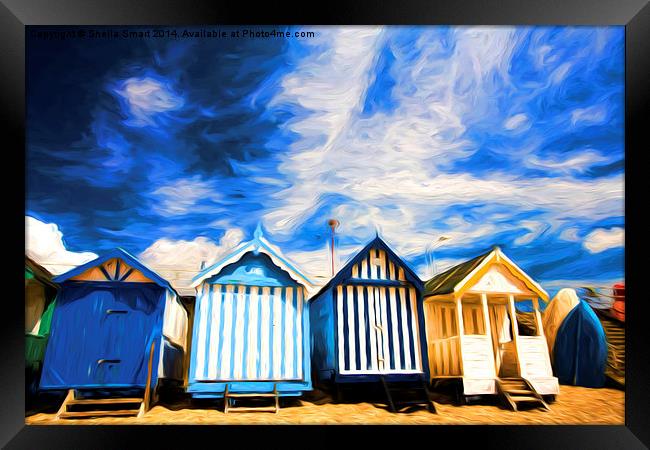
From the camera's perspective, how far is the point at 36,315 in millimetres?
4207

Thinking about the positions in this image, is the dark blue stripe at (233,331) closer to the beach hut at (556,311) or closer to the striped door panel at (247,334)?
the striped door panel at (247,334)

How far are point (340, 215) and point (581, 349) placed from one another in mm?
2003

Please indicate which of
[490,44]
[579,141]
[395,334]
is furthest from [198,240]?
[579,141]

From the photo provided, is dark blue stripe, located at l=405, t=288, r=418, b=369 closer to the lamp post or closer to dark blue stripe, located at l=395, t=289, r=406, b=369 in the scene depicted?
dark blue stripe, located at l=395, t=289, r=406, b=369

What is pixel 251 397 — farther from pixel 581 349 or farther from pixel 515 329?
pixel 581 349

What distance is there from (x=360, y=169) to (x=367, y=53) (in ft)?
2.87

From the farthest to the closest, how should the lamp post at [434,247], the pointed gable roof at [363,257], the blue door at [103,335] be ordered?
1. the lamp post at [434,247]
2. the pointed gable roof at [363,257]
3. the blue door at [103,335]

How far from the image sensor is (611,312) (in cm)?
429

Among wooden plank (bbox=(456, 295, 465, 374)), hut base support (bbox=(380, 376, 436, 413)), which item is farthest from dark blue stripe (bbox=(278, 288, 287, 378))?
wooden plank (bbox=(456, 295, 465, 374))

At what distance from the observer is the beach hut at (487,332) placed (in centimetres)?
423

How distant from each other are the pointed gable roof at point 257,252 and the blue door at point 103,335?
34cm

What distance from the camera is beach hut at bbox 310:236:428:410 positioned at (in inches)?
164

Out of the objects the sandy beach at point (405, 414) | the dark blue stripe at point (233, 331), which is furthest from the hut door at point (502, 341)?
the dark blue stripe at point (233, 331)
